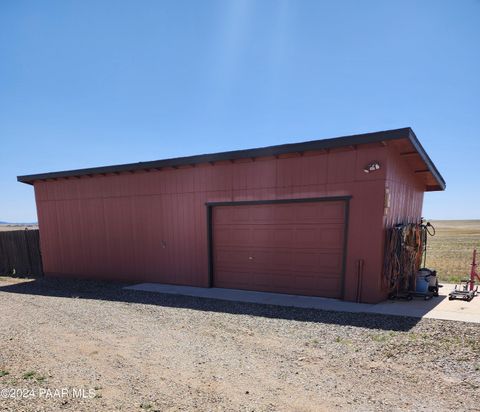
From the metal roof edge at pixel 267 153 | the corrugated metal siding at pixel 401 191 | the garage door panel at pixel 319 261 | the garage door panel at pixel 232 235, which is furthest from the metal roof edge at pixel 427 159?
the garage door panel at pixel 232 235

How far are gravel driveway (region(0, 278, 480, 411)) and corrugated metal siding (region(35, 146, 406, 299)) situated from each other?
2254 mm

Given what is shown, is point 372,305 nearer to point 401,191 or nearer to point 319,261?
point 319,261

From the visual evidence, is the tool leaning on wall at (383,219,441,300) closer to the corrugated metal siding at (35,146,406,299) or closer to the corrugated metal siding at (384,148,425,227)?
the corrugated metal siding at (384,148,425,227)

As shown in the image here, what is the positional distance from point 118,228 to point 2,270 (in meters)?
6.64

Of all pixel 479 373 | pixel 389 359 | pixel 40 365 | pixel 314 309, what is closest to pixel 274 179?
pixel 314 309

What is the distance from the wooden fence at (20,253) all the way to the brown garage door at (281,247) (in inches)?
313

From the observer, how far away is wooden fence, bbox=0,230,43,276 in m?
11.4

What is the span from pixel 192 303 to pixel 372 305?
3.93m

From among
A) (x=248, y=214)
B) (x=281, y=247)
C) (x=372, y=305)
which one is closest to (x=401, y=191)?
(x=372, y=305)

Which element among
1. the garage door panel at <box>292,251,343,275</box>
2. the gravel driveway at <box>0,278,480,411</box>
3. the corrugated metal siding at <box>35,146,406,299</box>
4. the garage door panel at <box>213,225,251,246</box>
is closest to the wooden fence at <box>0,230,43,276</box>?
the corrugated metal siding at <box>35,146,406,299</box>

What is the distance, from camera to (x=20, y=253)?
1168cm

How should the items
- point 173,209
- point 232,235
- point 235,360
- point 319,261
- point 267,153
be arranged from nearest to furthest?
point 235,360 → point 319,261 → point 267,153 → point 232,235 → point 173,209

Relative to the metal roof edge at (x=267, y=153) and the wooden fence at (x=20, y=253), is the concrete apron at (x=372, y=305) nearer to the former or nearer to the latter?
the metal roof edge at (x=267, y=153)

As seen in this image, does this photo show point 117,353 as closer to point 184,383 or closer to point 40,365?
point 40,365
